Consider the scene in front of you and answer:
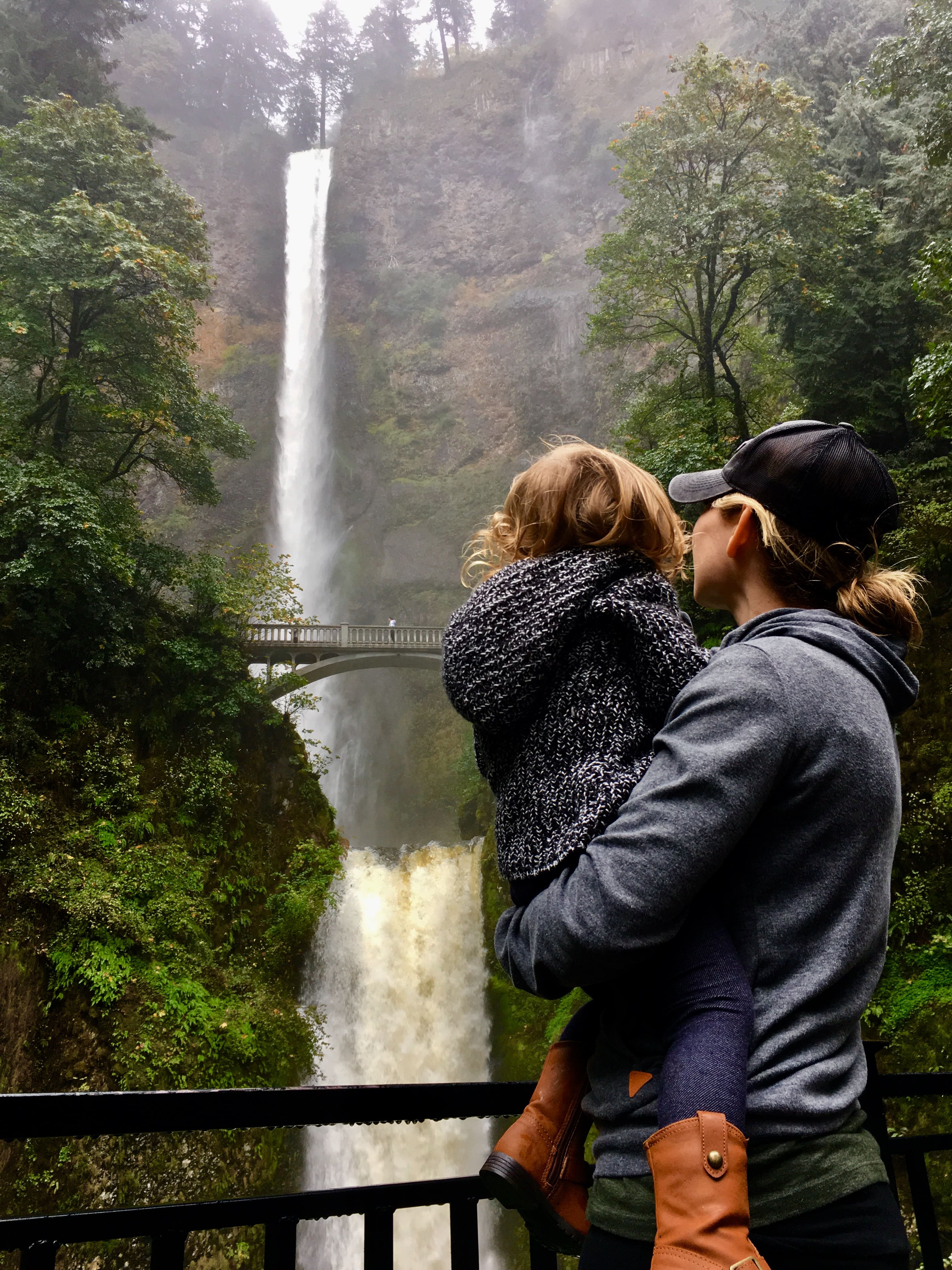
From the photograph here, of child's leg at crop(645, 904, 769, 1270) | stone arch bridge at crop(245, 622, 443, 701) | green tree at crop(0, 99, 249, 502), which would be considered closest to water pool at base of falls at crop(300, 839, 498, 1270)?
stone arch bridge at crop(245, 622, 443, 701)

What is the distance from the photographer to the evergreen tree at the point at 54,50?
44.7 ft

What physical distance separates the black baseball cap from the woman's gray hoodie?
0.19 meters

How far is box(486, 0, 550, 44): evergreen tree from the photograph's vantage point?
36531 millimetres

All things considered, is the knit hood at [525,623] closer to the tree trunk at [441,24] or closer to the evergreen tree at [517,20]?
the evergreen tree at [517,20]

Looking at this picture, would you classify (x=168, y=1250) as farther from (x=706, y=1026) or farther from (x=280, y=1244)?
(x=706, y=1026)

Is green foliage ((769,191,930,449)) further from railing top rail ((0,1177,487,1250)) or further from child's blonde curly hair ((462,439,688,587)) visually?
railing top rail ((0,1177,487,1250))

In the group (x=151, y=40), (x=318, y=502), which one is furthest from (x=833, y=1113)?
(x=151, y=40)

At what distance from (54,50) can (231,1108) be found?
18.7 metres

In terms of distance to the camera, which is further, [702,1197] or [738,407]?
[738,407]

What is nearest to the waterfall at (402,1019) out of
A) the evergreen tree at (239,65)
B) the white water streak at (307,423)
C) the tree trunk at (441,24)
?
the white water streak at (307,423)

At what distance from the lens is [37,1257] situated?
2.98ft

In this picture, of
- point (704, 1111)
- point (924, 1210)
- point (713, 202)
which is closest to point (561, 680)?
point (704, 1111)

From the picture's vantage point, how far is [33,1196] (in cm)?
713

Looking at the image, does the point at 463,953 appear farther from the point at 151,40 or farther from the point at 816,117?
the point at 151,40
